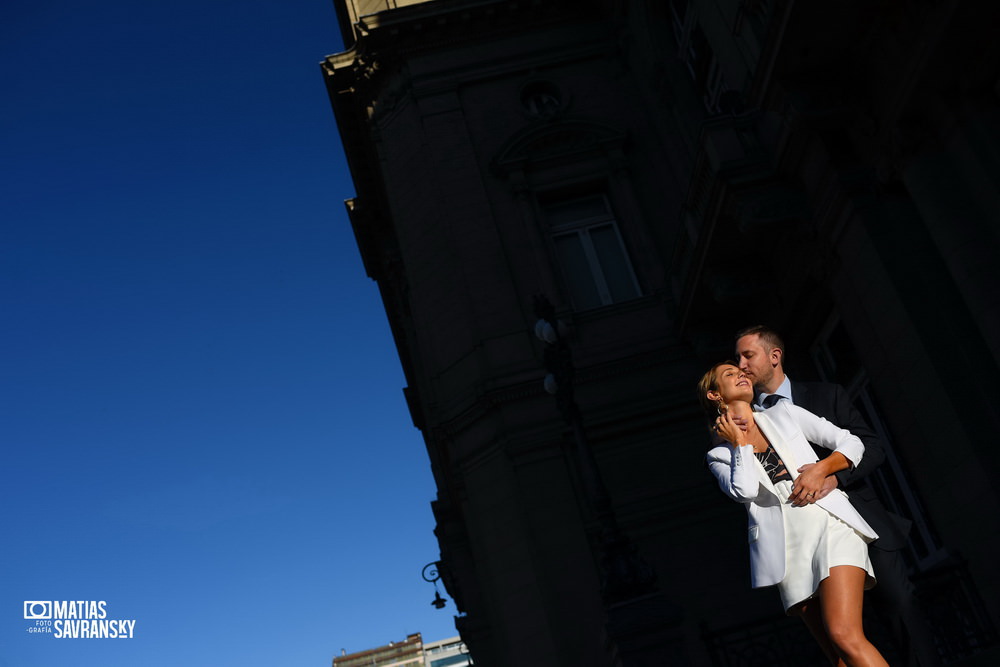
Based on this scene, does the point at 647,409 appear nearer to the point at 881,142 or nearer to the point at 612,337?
the point at 612,337

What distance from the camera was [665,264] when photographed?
17266 mm

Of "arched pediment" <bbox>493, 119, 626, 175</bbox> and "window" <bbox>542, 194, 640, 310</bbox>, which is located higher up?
"arched pediment" <bbox>493, 119, 626, 175</bbox>

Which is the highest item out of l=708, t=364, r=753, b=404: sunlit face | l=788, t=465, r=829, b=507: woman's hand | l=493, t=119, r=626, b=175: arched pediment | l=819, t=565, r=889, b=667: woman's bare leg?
l=493, t=119, r=626, b=175: arched pediment

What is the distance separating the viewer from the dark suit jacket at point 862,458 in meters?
3.97

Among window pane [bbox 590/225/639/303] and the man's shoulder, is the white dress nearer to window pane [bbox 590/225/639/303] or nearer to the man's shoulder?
the man's shoulder

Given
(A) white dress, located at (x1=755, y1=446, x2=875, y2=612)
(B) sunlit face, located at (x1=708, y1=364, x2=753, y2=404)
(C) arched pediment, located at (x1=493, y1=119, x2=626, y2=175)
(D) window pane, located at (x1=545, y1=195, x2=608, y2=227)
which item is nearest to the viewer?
(A) white dress, located at (x1=755, y1=446, x2=875, y2=612)

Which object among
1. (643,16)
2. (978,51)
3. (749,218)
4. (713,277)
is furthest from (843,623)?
(643,16)

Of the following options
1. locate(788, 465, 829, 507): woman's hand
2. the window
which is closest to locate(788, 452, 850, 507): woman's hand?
locate(788, 465, 829, 507): woman's hand

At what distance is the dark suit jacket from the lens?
13.0 feet

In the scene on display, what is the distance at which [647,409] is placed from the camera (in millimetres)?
15805

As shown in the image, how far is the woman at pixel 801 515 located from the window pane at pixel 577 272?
43.1ft

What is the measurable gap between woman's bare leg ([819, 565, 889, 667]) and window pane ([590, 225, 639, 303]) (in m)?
13.7

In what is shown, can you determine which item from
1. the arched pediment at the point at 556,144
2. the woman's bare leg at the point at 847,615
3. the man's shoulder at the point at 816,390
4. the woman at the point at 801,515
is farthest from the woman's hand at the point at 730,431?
the arched pediment at the point at 556,144

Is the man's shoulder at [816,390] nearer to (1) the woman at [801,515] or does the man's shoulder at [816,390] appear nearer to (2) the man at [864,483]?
(2) the man at [864,483]
